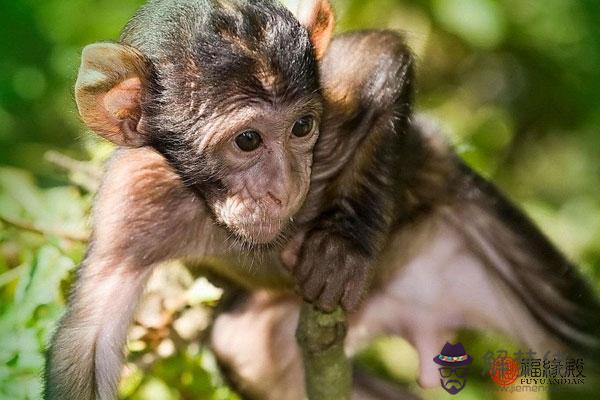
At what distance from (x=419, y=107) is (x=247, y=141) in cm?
210

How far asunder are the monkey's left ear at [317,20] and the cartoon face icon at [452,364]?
5.44 feet

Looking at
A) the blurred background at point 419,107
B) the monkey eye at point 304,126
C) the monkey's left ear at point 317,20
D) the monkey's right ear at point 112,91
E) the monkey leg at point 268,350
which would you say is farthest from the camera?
the monkey leg at point 268,350

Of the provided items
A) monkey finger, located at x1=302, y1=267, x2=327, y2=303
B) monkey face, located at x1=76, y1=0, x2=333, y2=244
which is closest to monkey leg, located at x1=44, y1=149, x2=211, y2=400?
monkey face, located at x1=76, y1=0, x2=333, y2=244

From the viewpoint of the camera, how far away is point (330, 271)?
382 cm

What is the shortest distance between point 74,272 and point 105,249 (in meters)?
0.24

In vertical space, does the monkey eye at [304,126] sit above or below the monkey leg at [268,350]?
above

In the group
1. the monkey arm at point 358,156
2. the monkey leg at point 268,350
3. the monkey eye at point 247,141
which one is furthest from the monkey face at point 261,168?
the monkey leg at point 268,350

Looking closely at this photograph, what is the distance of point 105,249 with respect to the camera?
395cm

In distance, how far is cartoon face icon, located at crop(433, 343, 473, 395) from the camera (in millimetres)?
4746

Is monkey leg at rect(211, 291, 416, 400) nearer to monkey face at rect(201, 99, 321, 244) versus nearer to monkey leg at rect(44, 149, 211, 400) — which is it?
monkey leg at rect(44, 149, 211, 400)

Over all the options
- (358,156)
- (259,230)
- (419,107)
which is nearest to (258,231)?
(259,230)

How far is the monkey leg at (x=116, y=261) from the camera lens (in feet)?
12.5

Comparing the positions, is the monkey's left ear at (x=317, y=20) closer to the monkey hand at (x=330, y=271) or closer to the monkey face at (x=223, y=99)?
the monkey face at (x=223, y=99)

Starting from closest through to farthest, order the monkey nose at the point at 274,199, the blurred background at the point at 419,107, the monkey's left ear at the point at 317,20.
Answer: the monkey nose at the point at 274,199
the monkey's left ear at the point at 317,20
the blurred background at the point at 419,107
